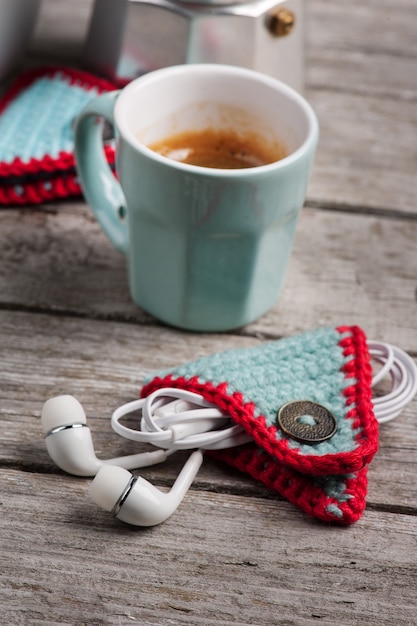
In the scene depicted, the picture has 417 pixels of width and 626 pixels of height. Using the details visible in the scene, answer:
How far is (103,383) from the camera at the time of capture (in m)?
0.55

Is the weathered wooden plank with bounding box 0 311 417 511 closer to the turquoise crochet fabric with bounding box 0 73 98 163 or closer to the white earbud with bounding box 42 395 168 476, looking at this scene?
the white earbud with bounding box 42 395 168 476

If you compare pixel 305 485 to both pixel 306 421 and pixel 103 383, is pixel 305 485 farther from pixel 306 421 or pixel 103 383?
pixel 103 383

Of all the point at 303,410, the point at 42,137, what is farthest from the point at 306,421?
the point at 42,137

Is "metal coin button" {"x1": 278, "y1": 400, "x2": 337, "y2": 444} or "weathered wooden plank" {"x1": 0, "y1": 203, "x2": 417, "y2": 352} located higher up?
"metal coin button" {"x1": 278, "y1": 400, "x2": 337, "y2": 444}

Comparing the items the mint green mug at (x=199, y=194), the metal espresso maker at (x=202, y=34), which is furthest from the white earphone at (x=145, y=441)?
the metal espresso maker at (x=202, y=34)

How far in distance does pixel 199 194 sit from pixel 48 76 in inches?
14.5

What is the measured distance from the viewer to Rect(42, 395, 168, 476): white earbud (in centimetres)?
47

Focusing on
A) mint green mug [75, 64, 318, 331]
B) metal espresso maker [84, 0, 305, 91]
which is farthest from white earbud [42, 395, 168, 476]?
metal espresso maker [84, 0, 305, 91]

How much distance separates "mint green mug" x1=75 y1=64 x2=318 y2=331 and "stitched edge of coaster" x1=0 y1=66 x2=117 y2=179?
0.07m

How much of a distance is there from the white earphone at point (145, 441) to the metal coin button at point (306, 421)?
0.09 feet

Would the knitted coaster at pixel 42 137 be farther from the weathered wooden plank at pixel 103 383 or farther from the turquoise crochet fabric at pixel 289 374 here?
the turquoise crochet fabric at pixel 289 374

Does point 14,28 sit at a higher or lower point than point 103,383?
higher

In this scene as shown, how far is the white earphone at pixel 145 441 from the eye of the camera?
45 centimetres

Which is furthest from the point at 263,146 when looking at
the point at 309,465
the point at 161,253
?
the point at 309,465
